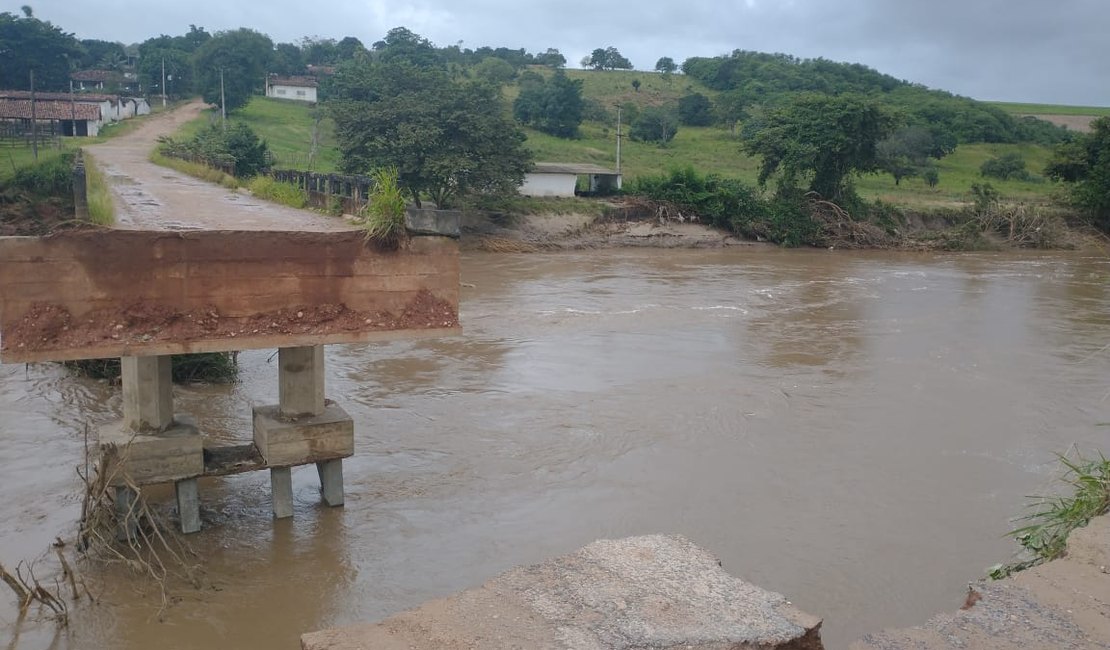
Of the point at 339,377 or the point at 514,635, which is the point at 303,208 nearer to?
the point at 339,377

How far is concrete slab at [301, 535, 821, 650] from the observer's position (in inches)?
174

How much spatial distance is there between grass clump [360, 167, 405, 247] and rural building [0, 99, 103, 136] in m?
39.5

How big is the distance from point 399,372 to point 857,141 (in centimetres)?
2558

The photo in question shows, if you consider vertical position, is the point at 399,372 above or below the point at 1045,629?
below

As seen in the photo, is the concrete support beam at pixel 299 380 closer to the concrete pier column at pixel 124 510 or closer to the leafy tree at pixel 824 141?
the concrete pier column at pixel 124 510

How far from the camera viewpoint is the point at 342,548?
8.05m

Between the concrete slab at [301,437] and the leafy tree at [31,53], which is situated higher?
the leafy tree at [31,53]

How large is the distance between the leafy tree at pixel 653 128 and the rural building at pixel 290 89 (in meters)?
26.2

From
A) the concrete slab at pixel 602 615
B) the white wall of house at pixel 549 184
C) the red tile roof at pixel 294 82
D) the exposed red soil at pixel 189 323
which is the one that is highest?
the red tile roof at pixel 294 82

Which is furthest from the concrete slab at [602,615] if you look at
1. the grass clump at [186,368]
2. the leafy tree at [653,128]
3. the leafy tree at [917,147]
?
the leafy tree at [653,128]

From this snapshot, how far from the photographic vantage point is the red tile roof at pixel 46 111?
41.5m

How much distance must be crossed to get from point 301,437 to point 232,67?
5482cm

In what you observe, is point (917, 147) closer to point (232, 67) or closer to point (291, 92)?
point (232, 67)

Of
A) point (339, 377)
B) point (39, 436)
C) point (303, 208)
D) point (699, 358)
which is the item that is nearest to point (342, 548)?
point (303, 208)
